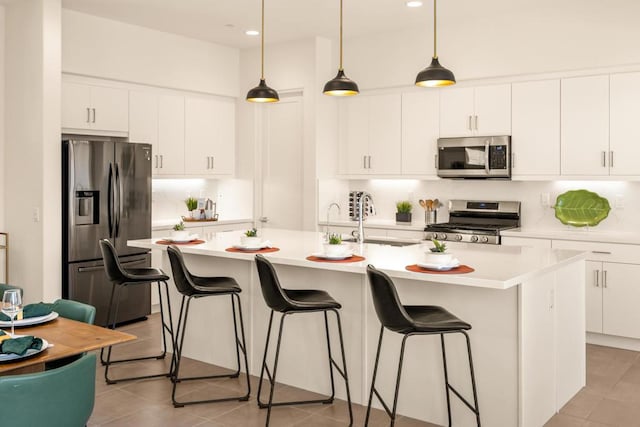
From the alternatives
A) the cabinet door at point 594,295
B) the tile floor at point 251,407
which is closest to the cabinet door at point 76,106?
the tile floor at point 251,407

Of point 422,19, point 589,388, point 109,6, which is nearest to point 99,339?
point 589,388

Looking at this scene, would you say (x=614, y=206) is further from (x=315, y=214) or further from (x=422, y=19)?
(x=315, y=214)

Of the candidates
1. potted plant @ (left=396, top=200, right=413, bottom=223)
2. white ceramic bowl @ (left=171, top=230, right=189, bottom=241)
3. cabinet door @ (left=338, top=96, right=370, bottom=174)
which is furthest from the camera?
cabinet door @ (left=338, top=96, right=370, bottom=174)

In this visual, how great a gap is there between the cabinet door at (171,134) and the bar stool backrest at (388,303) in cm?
426

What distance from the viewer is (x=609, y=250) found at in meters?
5.21

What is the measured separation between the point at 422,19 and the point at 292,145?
6.70ft

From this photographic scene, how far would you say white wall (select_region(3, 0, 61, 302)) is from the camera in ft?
17.2

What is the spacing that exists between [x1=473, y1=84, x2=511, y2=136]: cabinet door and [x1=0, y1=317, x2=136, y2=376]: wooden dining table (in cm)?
438

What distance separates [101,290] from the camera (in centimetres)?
568

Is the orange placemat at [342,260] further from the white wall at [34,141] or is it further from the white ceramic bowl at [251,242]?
the white wall at [34,141]

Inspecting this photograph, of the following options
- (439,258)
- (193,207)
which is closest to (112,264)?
(439,258)

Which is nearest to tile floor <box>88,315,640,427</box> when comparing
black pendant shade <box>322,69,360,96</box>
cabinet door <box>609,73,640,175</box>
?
cabinet door <box>609,73,640,175</box>

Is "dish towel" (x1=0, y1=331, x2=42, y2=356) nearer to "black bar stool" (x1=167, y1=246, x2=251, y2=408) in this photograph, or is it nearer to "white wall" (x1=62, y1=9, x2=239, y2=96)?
"black bar stool" (x1=167, y1=246, x2=251, y2=408)

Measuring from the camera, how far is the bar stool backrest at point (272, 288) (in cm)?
345
